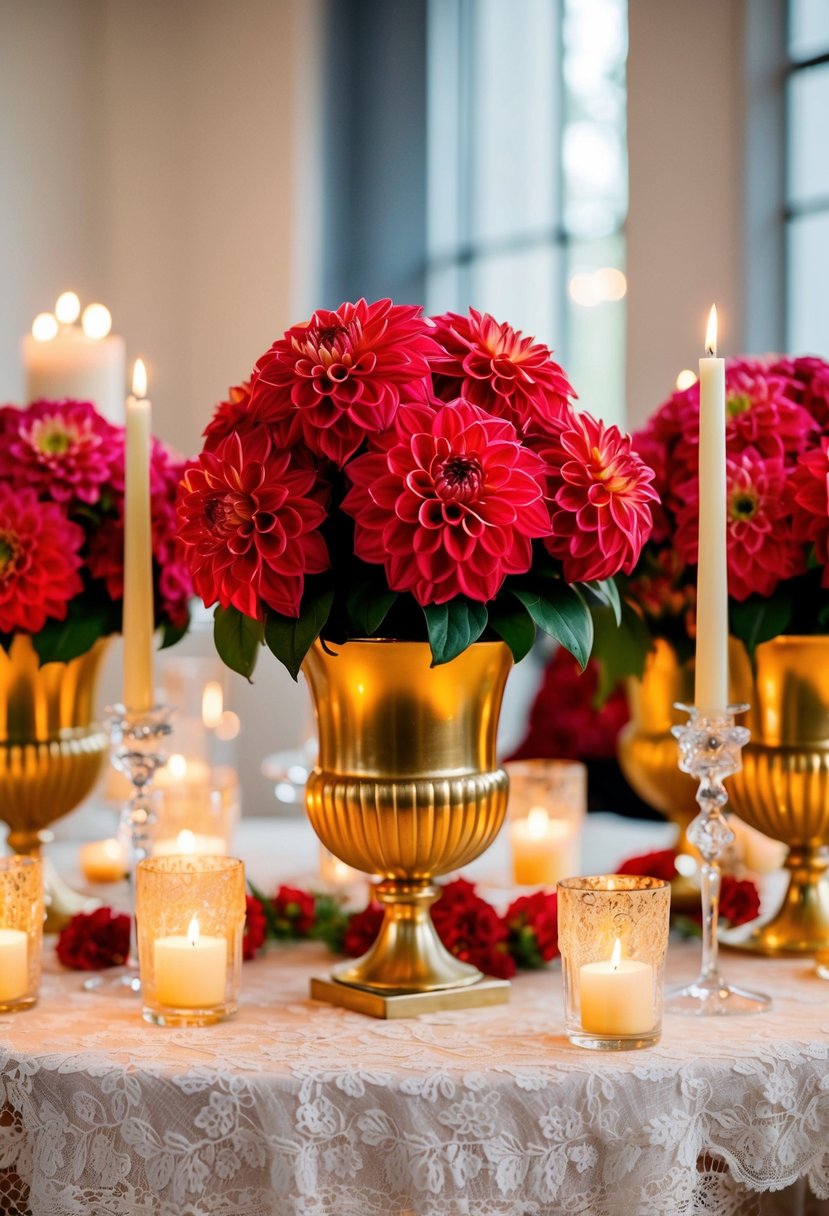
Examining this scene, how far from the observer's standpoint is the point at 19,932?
3.33 feet

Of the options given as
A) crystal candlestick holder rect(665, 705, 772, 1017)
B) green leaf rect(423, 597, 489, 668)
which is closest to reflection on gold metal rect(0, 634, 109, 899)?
green leaf rect(423, 597, 489, 668)

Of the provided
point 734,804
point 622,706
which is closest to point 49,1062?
point 734,804

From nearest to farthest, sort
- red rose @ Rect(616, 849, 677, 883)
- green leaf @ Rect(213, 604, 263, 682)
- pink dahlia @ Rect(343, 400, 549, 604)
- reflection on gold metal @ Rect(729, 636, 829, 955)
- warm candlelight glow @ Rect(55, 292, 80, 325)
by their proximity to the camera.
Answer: pink dahlia @ Rect(343, 400, 549, 604)
green leaf @ Rect(213, 604, 263, 682)
reflection on gold metal @ Rect(729, 636, 829, 955)
red rose @ Rect(616, 849, 677, 883)
warm candlelight glow @ Rect(55, 292, 80, 325)

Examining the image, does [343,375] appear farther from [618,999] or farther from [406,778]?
[618,999]

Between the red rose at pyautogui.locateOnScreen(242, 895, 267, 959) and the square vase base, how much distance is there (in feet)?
0.44

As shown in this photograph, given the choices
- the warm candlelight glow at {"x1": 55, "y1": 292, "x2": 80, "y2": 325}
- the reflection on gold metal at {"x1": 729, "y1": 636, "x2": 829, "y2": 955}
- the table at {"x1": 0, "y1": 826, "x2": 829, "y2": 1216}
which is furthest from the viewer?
the warm candlelight glow at {"x1": 55, "y1": 292, "x2": 80, "y2": 325}

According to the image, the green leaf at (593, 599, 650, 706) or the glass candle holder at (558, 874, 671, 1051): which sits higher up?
the green leaf at (593, 599, 650, 706)

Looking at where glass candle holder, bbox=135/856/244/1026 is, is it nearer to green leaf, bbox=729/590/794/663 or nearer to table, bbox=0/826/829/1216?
table, bbox=0/826/829/1216

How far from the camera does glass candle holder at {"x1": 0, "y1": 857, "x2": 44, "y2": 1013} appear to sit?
1.01m

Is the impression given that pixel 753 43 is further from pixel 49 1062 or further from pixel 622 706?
pixel 49 1062

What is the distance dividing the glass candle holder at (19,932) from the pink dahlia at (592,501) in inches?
17.0

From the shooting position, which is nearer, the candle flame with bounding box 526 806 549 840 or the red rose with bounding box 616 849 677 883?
the red rose with bounding box 616 849 677 883

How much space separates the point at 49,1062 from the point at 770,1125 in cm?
43

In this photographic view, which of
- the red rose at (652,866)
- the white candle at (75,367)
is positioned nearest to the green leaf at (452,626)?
the red rose at (652,866)
